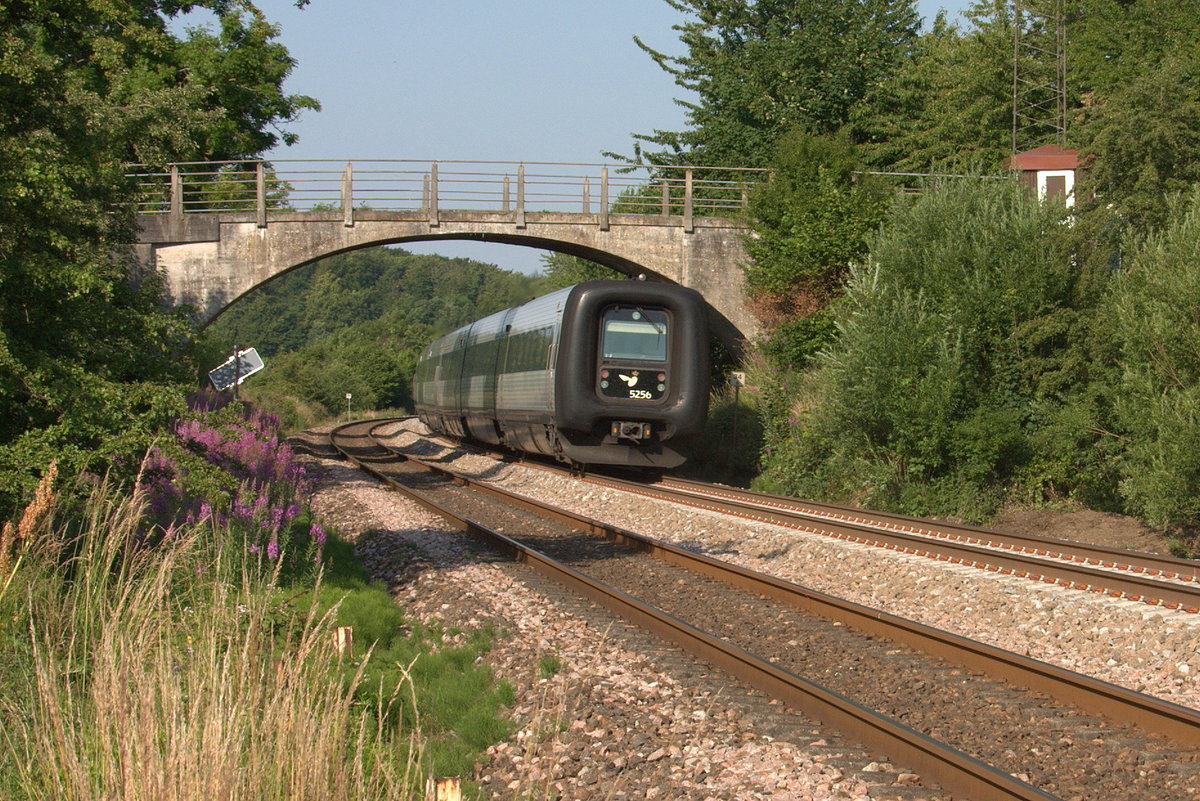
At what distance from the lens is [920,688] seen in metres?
6.38

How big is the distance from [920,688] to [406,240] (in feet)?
68.8

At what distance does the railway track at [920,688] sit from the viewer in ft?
16.1

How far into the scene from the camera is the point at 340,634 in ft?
18.8

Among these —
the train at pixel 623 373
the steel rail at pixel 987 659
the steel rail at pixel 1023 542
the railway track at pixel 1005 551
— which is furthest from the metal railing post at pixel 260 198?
the steel rail at pixel 987 659

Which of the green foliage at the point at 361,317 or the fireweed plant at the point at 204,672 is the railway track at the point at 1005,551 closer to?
the fireweed plant at the point at 204,672

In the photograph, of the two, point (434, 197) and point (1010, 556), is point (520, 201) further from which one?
Answer: point (1010, 556)

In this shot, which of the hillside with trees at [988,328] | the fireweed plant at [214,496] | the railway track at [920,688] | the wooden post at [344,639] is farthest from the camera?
the hillside with trees at [988,328]

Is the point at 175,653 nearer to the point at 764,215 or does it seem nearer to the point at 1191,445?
the point at 1191,445

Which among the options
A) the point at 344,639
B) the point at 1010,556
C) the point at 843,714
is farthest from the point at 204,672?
the point at 1010,556

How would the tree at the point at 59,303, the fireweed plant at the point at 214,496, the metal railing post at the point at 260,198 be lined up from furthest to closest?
the metal railing post at the point at 260,198 < the fireweed plant at the point at 214,496 < the tree at the point at 59,303

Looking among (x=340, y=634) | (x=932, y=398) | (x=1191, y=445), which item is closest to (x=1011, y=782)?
(x=340, y=634)

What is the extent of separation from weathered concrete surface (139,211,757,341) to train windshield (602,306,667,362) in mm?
6853

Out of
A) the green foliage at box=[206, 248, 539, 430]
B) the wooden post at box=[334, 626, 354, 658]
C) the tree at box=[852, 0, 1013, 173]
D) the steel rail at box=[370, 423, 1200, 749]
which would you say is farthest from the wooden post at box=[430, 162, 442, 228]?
the green foliage at box=[206, 248, 539, 430]

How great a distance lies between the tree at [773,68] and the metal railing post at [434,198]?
35.8 feet
